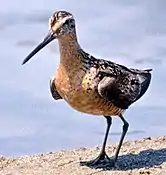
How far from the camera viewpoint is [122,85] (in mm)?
13094

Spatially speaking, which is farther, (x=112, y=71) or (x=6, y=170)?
(x=6, y=170)

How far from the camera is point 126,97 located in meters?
13.1

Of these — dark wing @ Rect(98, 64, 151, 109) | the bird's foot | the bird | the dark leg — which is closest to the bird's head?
the bird

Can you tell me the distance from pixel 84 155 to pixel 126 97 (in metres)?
1.67

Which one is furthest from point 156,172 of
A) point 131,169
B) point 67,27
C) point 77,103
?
point 67,27

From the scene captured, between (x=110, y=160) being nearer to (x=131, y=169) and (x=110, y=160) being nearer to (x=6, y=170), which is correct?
(x=131, y=169)

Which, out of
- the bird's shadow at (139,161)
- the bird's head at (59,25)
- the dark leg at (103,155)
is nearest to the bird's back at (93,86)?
the bird's head at (59,25)

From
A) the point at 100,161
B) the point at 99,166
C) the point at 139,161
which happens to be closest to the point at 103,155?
the point at 100,161

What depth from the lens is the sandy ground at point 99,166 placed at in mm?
12906

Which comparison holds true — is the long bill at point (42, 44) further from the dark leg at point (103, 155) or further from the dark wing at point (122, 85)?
the dark leg at point (103, 155)

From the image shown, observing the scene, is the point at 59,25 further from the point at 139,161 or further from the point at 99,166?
the point at 139,161

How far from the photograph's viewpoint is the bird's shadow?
13086mm

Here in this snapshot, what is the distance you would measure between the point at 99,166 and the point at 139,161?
58 cm

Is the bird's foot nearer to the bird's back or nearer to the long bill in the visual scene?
the bird's back
